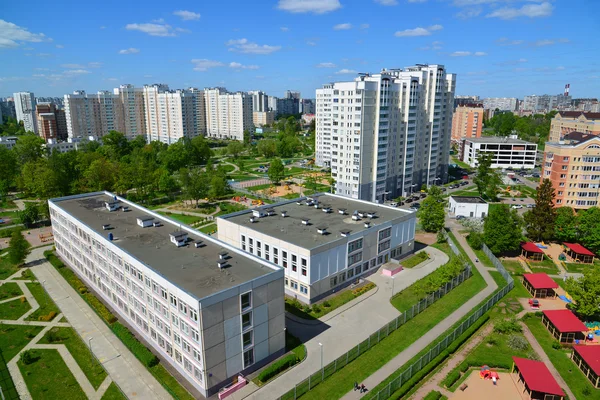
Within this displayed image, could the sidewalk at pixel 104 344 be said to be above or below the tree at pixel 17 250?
below

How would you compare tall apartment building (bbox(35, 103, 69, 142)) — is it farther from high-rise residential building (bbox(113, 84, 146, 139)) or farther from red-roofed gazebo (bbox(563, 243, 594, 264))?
red-roofed gazebo (bbox(563, 243, 594, 264))

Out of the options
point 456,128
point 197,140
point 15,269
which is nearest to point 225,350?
point 15,269

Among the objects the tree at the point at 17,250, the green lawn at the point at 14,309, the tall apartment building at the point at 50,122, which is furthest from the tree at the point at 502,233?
the tall apartment building at the point at 50,122

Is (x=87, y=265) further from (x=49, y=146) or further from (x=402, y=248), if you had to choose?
(x=49, y=146)

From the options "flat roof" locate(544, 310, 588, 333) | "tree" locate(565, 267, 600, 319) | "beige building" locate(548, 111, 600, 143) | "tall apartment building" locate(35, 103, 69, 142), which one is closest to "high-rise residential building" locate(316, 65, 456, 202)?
"tree" locate(565, 267, 600, 319)

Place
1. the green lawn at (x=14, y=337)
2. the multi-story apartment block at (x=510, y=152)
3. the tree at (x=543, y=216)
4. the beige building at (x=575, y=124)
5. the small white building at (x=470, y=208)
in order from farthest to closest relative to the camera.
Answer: the beige building at (x=575, y=124) → the multi-story apartment block at (x=510, y=152) → the small white building at (x=470, y=208) → the tree at (x=543, y=216) → the green lawn at (x=14, y=337)

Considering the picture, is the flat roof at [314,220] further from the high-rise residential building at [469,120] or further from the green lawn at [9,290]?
the high-rise residential building at [469,120]

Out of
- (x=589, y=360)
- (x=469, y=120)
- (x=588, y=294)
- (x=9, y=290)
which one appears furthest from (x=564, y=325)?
(x=469, y=120)
